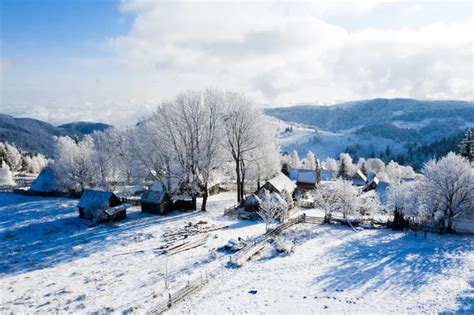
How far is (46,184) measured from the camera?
5488cm

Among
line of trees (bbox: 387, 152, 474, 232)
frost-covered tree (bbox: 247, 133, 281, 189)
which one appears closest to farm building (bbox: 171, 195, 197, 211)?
frost-covered tree (bbox: 247, 133, 281, 189)

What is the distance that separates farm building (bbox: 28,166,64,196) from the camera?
53781 millimetres

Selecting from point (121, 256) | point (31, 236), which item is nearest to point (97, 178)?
point (31, 236)

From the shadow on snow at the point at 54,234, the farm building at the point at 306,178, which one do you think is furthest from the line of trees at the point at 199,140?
the farm building at the point at 306,178

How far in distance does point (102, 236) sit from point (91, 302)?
1347 centimetres

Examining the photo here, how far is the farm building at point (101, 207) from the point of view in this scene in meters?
36.1

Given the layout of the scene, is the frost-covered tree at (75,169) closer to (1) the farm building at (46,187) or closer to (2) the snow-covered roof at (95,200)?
(1) the farm building at (46,187)

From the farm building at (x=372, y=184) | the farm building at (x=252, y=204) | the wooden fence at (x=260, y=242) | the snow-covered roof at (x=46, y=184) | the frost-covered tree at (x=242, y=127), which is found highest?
the frost-covered tree at (x=242, y=127)

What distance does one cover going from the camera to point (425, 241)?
1179 inches

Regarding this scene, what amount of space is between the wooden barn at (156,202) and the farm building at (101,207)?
9.75 ft

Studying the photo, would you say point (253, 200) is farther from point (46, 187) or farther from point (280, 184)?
point (46, 187)

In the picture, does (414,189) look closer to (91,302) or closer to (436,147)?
(91,302)

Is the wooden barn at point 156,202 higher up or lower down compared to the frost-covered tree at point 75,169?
lower down

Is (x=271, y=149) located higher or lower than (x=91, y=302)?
higher
